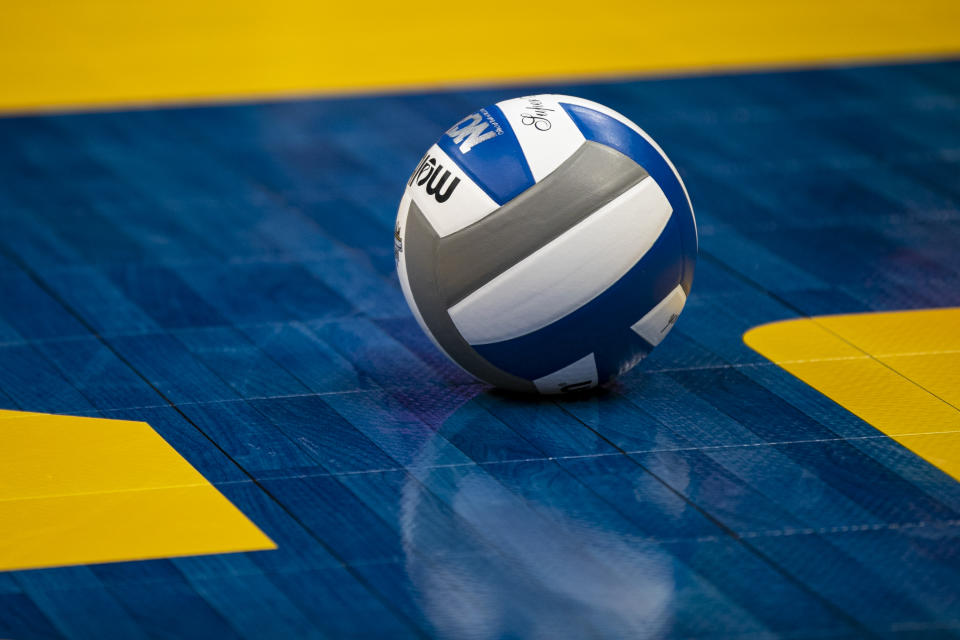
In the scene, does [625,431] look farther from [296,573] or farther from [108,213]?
[108,213]

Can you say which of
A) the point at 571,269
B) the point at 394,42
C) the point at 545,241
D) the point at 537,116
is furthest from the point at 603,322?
the point at 394,42

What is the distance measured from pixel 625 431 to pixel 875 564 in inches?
41.3

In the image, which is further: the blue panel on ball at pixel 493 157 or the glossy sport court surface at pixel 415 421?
the blue panel on ball at pixel 493 157

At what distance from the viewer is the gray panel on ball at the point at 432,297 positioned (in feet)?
16.1

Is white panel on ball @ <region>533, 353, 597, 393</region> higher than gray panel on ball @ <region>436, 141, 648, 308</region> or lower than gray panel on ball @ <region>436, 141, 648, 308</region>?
lower

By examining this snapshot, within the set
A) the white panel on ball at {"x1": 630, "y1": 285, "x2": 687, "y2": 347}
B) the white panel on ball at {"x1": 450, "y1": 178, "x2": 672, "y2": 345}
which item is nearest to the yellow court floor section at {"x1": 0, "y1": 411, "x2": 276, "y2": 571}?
the white panel on ball at {"x1": 450, "y1": 178, "x2": 672, "y2": 345}

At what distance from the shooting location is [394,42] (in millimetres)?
9367

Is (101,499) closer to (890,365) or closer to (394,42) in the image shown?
(890,365)

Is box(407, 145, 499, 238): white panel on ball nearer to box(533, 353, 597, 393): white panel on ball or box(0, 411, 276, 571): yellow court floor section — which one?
box(533, 353, 597, 393): white panel on ball

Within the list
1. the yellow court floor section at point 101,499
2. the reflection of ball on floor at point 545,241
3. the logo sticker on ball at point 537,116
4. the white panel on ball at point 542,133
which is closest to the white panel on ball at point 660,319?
the reflection of ball on floor at point 545,241

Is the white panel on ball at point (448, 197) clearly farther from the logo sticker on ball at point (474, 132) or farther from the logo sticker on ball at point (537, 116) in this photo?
the logo sticker on ball at point (537, 116)

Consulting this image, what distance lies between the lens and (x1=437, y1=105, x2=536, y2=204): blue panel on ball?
4777 mm

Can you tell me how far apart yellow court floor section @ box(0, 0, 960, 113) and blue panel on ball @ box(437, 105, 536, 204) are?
3834 millimetres

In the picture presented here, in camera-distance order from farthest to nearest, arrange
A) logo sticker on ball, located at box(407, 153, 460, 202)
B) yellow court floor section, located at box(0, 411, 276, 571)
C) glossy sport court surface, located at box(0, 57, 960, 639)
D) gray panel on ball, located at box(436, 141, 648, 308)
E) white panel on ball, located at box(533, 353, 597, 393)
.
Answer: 1. white panel on ball, located at box(533, 353, 597, 393)
2. logo sticker on ball, located at box(407, 153, 460, 202)
3. gray panel on ball, located at box(436, 141, 648, 308)
4. yellow court floor section, located at box(0, 411, 276, 571)
5. glossy sport court surface, located at box(0, 57, 960, 639)
